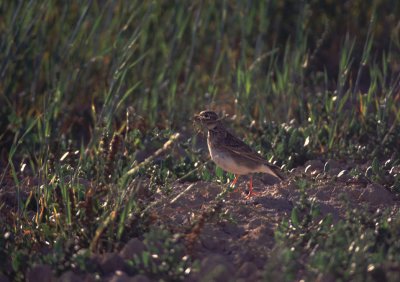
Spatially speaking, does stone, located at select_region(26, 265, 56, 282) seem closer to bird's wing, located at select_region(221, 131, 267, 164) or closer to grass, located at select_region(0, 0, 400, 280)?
grass, located at select_region(0, 0, 400, 280)

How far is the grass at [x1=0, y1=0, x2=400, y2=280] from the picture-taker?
17.2 feet

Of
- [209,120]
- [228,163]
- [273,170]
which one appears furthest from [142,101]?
[273,170]

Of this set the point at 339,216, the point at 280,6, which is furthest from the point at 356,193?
the point at 280,6

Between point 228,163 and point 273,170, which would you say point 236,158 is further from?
point 273,170

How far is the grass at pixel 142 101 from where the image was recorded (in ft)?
17.2

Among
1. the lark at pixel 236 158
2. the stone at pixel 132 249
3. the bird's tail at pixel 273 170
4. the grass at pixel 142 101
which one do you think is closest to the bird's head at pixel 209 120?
the lark at pixel 236 158

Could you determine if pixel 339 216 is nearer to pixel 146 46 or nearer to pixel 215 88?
pixel 215 88

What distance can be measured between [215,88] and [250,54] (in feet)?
4.60

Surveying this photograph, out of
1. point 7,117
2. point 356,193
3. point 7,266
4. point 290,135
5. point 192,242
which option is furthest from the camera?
point 7,117

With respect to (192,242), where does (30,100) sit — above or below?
below

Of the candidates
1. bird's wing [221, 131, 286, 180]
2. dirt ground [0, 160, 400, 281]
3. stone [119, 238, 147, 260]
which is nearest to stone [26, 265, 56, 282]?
dirt ground [0, 160, 400, 281]

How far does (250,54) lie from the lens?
9.04 metres

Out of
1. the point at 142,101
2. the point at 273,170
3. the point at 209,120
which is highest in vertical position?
the point at 209,120

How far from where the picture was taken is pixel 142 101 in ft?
25.4
